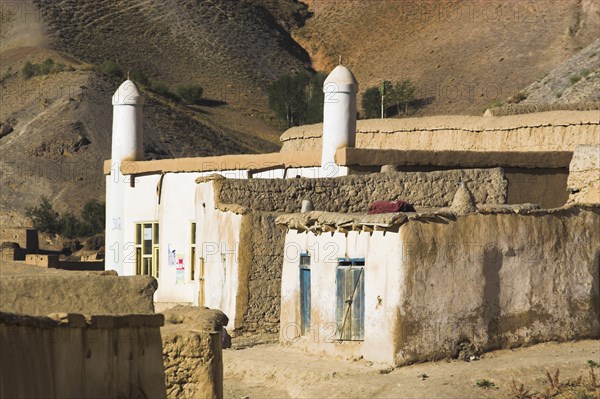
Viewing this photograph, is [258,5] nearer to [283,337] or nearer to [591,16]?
[591,16]

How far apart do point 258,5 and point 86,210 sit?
41.8m

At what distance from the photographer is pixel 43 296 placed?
10242 mm

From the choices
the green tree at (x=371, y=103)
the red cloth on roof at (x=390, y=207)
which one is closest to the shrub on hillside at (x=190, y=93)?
the green tree at (x=371, y=103)

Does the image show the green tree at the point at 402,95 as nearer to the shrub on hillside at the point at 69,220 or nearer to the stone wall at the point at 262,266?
the shrub on hillside at the point at 69,220

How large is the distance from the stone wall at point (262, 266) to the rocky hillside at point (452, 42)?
155 ft

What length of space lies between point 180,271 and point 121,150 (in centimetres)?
353

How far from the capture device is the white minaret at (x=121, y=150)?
88.6ft

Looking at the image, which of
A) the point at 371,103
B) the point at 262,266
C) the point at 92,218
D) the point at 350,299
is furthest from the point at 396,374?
the point at 371,103

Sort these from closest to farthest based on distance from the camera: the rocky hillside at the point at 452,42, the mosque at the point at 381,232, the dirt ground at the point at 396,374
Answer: the dirt ground at the point at 396,374 → the mosque at the point at 381,232 → the rocky hillside at the point at 452,42

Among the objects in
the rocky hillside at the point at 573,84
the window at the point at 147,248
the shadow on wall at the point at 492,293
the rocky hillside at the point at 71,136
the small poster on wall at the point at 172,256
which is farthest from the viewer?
the rocky hillside at the point at 71,136

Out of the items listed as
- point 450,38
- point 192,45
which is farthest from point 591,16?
point 192,45

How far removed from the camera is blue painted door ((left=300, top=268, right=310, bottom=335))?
20.3 meters

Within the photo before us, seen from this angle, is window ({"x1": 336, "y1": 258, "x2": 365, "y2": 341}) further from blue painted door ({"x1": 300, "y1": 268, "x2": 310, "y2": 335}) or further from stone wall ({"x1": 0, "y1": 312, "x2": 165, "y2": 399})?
stone wall ({"x1": 0, "y1": 312, "x2": 165, "y2": 399})

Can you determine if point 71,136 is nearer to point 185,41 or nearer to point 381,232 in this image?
point 185,41
